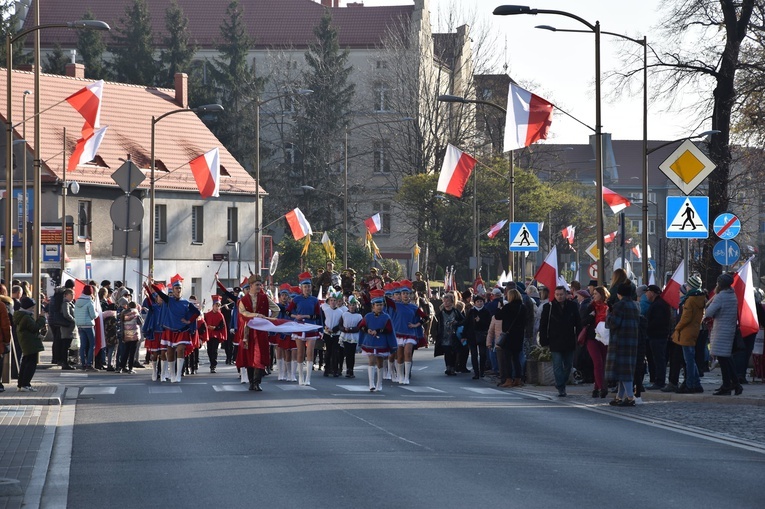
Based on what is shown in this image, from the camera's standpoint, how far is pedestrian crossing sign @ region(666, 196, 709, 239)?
23.9 meters

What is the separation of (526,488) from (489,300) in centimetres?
1692

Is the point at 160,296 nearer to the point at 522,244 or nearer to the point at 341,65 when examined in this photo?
the point at 522,244

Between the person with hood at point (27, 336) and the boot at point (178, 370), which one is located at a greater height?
the person with hood at point (27, 336)

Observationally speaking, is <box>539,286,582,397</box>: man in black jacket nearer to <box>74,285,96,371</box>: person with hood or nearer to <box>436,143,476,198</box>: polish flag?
<box>74,285,96,371</box>: person with hood

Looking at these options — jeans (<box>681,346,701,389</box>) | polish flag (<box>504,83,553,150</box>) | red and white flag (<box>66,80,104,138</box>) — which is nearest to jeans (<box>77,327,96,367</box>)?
red and white flag (<box>66,80,104,138</box>)

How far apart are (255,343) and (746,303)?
310 inches

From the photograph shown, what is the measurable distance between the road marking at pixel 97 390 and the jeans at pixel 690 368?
9.10 m

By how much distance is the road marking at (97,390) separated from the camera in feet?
74.3

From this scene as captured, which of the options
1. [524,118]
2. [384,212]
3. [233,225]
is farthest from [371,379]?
[384,212]

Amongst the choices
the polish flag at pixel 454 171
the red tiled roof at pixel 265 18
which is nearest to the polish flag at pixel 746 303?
the polish flag at pixel 454 171

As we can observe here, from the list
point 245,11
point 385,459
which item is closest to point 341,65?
point 245,11

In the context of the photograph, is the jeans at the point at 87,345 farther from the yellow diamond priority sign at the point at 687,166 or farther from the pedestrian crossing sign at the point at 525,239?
the yellow diamond priority sign at the point at 687,166

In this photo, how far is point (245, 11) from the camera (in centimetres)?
10225

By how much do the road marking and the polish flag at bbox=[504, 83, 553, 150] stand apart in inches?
437
